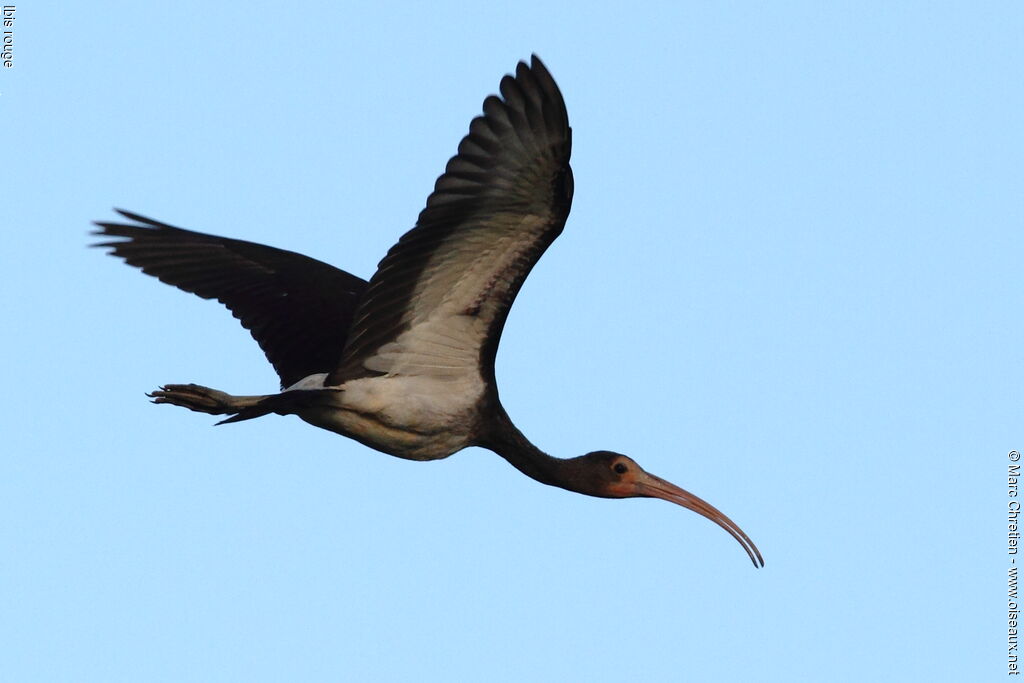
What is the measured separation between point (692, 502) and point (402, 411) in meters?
2.57

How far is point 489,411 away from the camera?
1044 cm

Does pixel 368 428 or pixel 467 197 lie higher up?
pixel 467 197

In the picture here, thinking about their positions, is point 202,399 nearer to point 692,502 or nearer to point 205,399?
point 205,399

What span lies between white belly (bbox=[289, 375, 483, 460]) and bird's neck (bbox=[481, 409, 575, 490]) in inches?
12.5

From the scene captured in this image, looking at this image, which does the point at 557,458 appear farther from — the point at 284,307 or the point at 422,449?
the point at 284,307

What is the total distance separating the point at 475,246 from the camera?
936 cm

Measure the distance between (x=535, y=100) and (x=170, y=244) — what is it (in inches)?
176

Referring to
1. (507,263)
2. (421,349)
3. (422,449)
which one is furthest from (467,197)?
(422,449)

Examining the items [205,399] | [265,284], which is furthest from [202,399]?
[265,284]

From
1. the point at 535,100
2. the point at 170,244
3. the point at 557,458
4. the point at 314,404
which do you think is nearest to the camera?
the point at 535,100

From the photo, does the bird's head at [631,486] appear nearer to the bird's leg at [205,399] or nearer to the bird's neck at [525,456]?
A: the bird's neck at [525,456]

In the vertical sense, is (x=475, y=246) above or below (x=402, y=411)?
above

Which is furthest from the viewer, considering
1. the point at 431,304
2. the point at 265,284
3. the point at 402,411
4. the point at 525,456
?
the point at 265,284

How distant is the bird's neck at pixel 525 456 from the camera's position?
10641 millimetres
